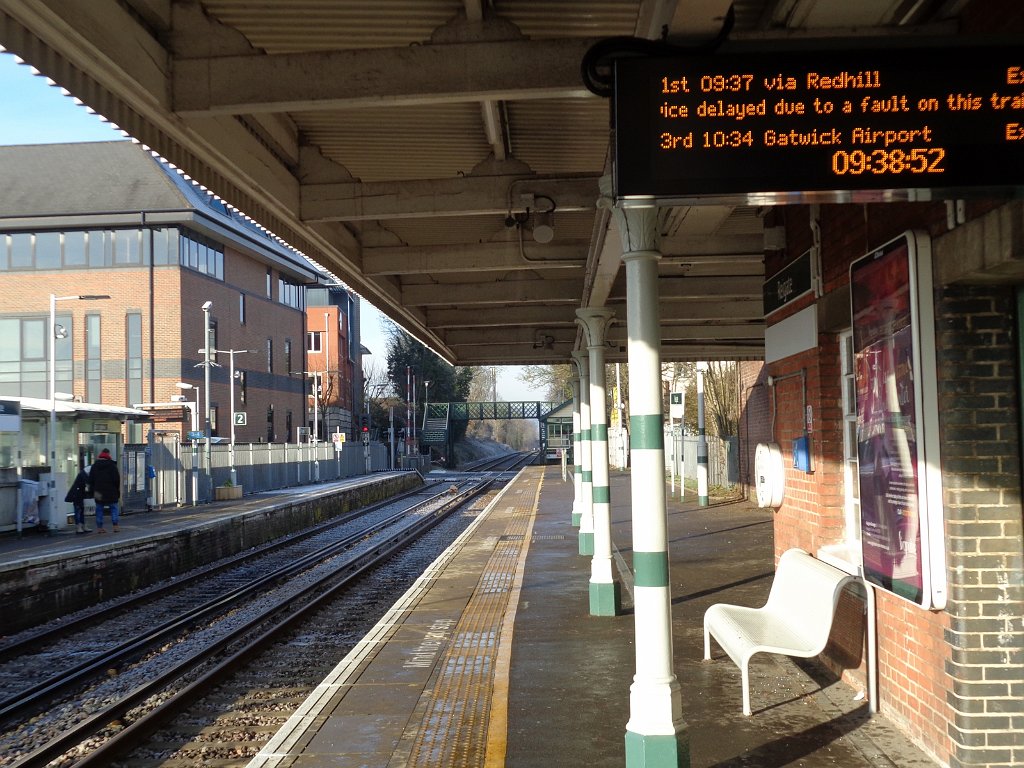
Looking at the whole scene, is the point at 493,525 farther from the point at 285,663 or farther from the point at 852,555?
the point at 852,555

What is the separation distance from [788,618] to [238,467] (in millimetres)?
26654

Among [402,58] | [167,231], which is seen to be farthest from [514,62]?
[167,231]

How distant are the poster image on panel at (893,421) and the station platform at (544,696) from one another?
1051 millimetres

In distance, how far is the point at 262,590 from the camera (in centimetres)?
1548

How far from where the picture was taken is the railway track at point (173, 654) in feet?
24.5

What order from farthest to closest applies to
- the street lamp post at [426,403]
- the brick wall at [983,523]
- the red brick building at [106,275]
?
the street lamp post at [426,403], the red brick building at [106,275], the brick wall at [983,523]

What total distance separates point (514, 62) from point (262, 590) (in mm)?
12201

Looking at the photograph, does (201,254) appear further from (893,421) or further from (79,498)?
(893,421)

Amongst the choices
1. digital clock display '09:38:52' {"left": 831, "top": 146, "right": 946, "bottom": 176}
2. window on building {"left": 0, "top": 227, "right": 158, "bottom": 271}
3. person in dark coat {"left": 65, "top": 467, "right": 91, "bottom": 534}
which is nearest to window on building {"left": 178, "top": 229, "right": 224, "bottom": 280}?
window on building {"left": 0, "top": 227, "right": 158, "bottom": 271}

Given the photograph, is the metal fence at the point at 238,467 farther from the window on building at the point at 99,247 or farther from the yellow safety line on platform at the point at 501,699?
the yellow safety line on platform at the point at 501,699

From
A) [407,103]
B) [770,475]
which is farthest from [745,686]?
[407,103]

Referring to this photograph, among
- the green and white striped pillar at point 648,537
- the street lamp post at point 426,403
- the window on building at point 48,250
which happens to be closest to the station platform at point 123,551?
the green and white striped pillar at point 648,537

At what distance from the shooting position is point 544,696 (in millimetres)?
6574

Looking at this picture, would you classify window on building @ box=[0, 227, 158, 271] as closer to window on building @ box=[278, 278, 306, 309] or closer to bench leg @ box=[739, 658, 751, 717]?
window on building @ box=[278, 278, 306, 309]
